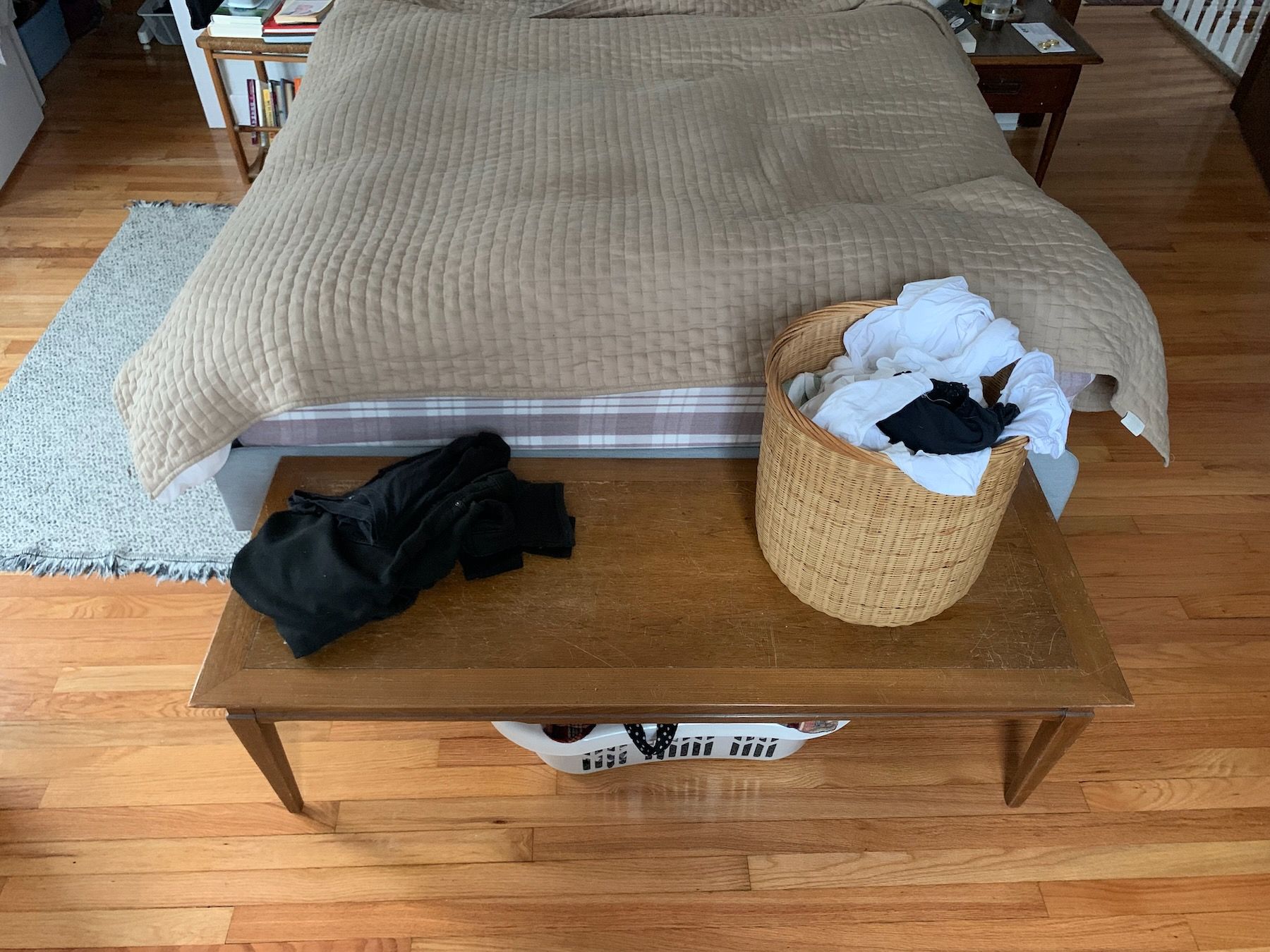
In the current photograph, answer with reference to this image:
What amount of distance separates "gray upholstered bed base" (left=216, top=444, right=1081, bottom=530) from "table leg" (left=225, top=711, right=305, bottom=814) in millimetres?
378

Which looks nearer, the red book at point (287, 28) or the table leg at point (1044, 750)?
the table leg at point (1044, 750)

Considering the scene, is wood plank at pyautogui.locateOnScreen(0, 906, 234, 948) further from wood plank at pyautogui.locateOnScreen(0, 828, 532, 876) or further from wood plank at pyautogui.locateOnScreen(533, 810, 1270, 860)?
wood plank at pyautogui.locateOnScreen(533, 810, 1270, 860)

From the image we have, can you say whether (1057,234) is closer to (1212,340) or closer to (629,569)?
(629,569)

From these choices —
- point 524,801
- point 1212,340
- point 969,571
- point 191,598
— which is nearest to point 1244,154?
point 1212,340

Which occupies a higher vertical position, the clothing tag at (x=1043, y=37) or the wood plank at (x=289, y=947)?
the clothing tag at (x=1043, y=37)

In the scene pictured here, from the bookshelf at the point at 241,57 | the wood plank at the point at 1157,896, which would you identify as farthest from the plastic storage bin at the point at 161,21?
the wood plank at the point at 1157,896

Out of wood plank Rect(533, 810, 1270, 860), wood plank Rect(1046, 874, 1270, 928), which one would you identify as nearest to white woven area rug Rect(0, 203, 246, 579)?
wood plank Rect(533, 810, 1270, 860)

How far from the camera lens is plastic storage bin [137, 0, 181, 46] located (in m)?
3.48

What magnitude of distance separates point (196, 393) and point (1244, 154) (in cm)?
331

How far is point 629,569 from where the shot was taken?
135cm

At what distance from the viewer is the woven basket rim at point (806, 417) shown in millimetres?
1088

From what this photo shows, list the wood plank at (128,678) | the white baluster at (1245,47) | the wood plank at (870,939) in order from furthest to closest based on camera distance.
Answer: the white baluster at (1245,47) < the wood plank at (128,678) < the wood plank at (870,939)

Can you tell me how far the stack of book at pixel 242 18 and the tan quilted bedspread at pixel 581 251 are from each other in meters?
0.78

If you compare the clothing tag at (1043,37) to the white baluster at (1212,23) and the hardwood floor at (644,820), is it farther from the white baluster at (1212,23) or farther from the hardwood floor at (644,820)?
the white baluster at (1212,23)
